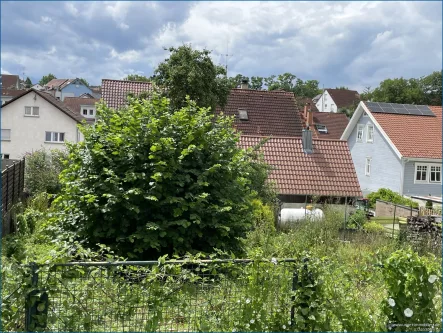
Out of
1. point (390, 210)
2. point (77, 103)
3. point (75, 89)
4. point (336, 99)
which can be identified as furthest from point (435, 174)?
point (75, 89)

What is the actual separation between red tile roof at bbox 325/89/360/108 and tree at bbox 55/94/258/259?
67137 mm

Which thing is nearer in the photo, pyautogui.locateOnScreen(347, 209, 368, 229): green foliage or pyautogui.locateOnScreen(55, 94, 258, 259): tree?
pyautogui.locateOnScreen(55, 94, 258, 259): tree

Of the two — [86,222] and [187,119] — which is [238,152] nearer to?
[187,119]

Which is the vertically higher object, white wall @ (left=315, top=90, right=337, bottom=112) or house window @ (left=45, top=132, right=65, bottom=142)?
white wall @ (left=315, top=90, right=337, bottom=112)

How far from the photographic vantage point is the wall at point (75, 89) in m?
90.2

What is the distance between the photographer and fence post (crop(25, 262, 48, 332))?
4.39 m

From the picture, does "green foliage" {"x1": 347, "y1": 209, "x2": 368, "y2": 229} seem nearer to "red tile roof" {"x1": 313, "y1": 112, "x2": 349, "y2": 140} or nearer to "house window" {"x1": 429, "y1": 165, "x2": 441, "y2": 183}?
"house window" {"x1": 429, "y1": 165, "x2": 441, "y2": 183}

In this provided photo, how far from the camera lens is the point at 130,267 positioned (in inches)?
186

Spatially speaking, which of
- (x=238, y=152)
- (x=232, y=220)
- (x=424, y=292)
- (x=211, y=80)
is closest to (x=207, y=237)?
(x=232, y=220)

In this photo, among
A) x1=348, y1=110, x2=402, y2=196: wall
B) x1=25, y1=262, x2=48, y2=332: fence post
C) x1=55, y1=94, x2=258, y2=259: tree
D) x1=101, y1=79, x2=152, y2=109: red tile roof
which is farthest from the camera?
x1=348, y1=110, x2=402, y2=196: wall

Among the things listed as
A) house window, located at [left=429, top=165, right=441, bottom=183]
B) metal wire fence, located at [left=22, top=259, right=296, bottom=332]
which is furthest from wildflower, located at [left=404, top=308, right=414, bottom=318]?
house window, located at [left=429, top=165, right=441, bottom=183]

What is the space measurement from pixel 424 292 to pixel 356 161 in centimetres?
3110

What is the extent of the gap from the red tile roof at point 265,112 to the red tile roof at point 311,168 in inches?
257

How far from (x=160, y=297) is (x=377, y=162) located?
29065 mm
